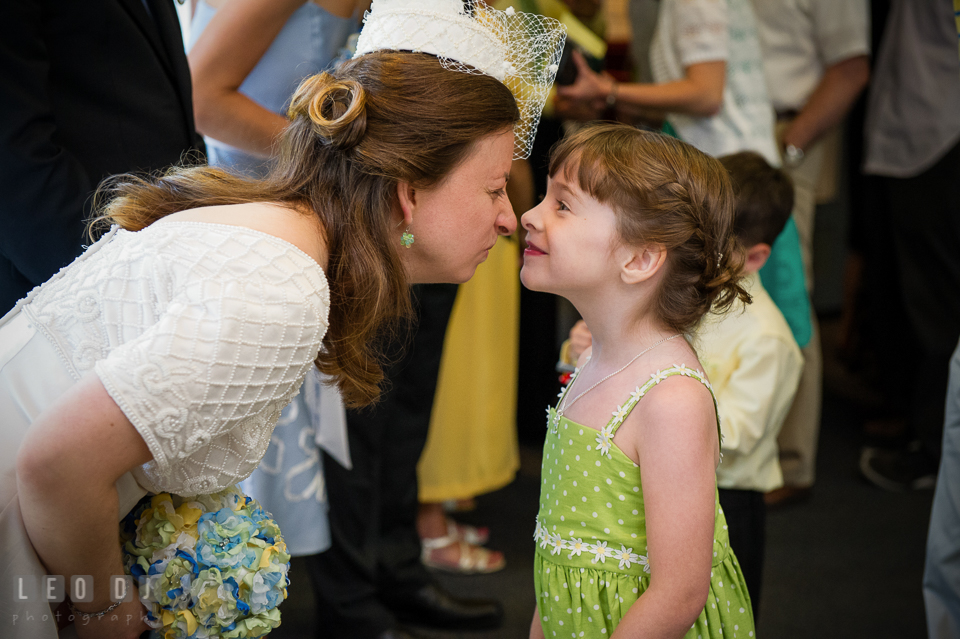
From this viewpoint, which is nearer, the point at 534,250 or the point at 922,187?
the point at 534,250

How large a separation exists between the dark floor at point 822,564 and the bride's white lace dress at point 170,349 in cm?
111

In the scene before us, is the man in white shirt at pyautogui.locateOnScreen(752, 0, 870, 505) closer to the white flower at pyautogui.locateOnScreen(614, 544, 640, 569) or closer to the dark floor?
the dark floor

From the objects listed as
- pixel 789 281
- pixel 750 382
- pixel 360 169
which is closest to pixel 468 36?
pixel 360 169

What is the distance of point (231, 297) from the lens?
98 centimetres

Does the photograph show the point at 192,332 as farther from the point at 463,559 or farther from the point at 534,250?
the point at 463,559

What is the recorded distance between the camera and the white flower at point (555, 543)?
126 cm

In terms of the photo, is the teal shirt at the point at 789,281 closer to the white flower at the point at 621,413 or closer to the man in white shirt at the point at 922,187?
the white flower at the point at 621,413

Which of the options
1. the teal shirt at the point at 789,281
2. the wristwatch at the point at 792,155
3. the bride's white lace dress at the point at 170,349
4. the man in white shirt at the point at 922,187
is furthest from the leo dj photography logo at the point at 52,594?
the man in white shirt at the point at 922,187

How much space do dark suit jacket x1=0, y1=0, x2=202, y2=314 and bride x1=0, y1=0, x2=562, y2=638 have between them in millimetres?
167

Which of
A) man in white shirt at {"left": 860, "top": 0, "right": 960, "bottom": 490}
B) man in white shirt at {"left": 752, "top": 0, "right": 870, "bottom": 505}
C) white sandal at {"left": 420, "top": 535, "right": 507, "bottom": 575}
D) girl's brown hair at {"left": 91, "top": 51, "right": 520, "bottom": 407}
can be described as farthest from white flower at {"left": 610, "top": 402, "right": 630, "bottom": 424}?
man in white shirt at {"left": 860, "top": 0, "right": 960, "bottom": 490}

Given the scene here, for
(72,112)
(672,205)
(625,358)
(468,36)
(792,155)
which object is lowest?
(625,358)

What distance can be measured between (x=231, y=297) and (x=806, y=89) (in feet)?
7.99

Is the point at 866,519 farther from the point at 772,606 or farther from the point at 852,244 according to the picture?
the point at 852,244

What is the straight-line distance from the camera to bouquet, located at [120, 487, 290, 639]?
1109mm
